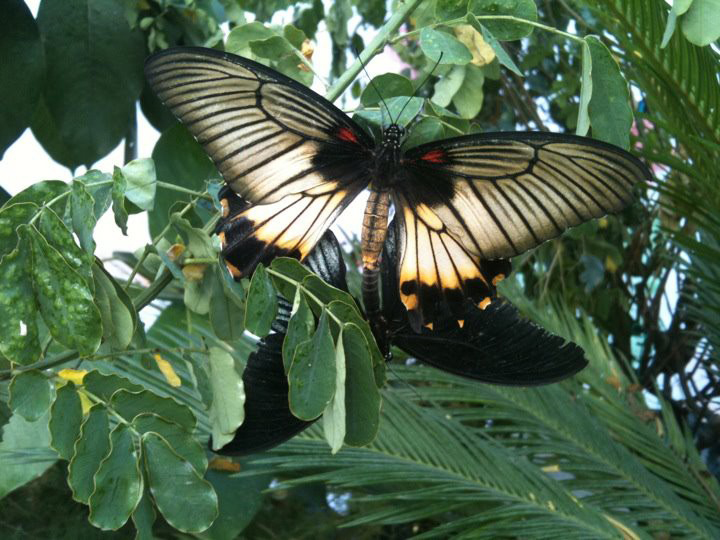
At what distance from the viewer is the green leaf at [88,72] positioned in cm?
107

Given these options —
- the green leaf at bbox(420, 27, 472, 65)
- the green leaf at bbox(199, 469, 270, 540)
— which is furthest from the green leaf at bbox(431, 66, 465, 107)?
the green leaf at bbox(199, 469, 270, 540)

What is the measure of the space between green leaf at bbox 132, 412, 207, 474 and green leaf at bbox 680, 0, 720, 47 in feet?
1.28

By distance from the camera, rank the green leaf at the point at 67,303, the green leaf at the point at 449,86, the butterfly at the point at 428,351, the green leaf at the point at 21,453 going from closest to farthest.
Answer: the green leaf at the point at 67,303 < the butterfly at the point at 428,351 < the green leaf at the point at 449,86 < the green leaf at the point at 21,453

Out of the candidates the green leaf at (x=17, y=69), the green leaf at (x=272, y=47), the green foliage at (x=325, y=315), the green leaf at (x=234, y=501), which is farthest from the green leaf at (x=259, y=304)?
the green leaf at (x=234, y=501)

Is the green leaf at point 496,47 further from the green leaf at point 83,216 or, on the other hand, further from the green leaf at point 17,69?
the green leaf at point 17,69

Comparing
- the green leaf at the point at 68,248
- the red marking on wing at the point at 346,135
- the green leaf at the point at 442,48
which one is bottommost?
the green leaf at the point at 68,248

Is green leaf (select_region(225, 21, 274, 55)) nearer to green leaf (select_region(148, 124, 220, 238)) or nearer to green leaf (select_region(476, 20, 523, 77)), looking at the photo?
green leaf (select_region(476, 20, 523, 77))

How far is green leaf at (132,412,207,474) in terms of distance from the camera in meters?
0.56

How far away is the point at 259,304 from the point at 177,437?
0.11 meters

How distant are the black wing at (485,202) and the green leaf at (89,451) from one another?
0.20 meters

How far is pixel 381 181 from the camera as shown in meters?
0.60

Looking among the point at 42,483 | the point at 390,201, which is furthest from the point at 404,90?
the point at 42,483

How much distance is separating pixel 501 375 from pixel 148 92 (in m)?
0.75

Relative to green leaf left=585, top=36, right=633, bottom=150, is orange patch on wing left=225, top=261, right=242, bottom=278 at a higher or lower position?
lower
